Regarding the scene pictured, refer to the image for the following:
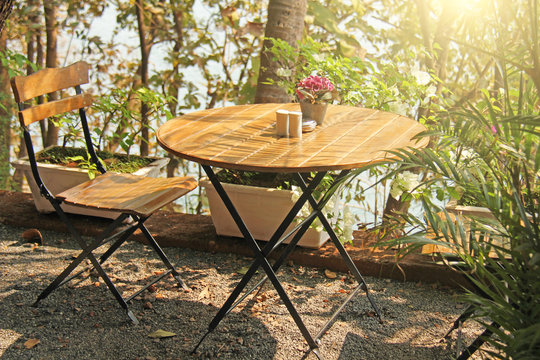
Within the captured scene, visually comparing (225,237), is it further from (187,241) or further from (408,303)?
(408,303)

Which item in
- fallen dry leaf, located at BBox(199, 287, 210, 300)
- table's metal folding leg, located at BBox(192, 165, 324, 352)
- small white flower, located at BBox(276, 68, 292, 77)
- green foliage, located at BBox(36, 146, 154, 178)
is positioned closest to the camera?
table's metal folding leg, located at BBox(192, 165, 324, 352)

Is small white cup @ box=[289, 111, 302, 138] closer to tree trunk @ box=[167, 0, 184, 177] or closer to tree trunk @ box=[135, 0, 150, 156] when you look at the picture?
tree trunk @ box=[135, 0, 150, 156]

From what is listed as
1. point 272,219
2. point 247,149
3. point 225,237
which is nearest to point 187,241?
point 225,237

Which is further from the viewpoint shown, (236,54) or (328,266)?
(236,54)

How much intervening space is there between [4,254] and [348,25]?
123 inches

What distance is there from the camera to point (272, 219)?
3697 mm

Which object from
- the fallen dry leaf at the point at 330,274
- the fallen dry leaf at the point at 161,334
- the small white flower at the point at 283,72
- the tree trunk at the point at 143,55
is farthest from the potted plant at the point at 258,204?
the tree trunk at the point at 143,55

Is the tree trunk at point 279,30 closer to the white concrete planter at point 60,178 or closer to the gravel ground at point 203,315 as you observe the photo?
the white concrete planter at point 60,178

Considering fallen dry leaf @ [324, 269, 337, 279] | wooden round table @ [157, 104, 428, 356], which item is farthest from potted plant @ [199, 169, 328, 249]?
wooden round table @ [157, 104, 428, 356]

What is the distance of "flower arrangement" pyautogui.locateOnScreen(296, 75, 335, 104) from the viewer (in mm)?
2953

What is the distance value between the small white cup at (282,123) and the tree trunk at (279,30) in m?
1.02

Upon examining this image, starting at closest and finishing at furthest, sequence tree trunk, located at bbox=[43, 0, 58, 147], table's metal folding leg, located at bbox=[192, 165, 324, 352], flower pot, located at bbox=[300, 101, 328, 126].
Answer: table's metal folding leg, located at bbox=[192, 165, 324, 352], flower pot, located at bbox=[300, 101, 328, 126], tree trunk, located at bbox=[43, 0, 58, 147]

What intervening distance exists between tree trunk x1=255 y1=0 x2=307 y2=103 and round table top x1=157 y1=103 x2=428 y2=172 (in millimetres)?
516

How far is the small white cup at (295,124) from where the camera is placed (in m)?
2.84
